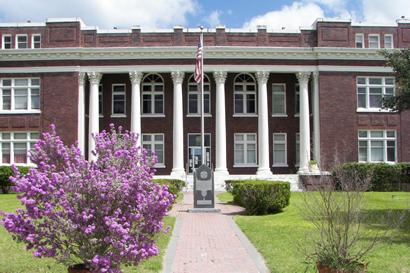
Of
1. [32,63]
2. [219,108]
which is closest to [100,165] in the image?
[219,108]

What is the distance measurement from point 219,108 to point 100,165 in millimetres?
34378

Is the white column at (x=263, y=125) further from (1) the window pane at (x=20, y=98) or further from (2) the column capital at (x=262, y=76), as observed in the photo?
(1) the window pane at (x=20, y=98)

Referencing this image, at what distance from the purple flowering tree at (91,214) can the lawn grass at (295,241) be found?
3.32 meters

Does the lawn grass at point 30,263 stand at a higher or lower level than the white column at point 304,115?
lower

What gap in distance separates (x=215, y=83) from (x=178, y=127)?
5.19 meters

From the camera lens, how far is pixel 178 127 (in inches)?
1661

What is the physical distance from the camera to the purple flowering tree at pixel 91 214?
756 centimetres

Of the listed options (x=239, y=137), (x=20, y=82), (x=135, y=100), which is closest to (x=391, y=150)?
(x=239, y=137)

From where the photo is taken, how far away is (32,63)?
42656 mm

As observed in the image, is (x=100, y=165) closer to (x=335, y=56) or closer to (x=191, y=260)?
(x=191, y=260)

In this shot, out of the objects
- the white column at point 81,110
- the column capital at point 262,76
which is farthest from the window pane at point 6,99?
the column capital at point 262,76

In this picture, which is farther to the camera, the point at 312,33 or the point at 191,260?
the point at 312,33

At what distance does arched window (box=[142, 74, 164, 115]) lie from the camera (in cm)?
4506

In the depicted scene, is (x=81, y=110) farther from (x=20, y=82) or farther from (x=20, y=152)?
(x=20, y=152)
